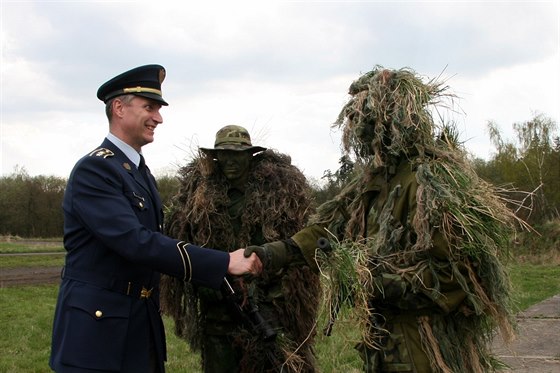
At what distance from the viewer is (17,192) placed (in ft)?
133

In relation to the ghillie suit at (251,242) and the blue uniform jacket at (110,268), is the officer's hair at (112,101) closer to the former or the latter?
the blue uniform jacket at (110,268)

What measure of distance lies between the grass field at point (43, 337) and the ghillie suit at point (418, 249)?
0.24 meters

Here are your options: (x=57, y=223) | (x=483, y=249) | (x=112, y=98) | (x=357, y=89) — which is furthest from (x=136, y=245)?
(x=57, y=223)

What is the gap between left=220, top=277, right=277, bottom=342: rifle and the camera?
4.37m

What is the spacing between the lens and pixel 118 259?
11.8ft

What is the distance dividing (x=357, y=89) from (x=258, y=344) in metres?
2.03

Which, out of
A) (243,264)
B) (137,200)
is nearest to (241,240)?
(243,264)

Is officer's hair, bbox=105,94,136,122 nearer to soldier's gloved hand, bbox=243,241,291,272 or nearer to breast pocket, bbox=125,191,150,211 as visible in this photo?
breast pocket, bbox=125,191,150,211

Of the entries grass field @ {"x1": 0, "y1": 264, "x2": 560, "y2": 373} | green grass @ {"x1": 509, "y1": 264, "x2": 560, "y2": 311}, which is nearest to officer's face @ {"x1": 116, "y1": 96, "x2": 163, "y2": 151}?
grass field @ {"x1": 0, "y1": 264, "x2": 560, "y2": 373}

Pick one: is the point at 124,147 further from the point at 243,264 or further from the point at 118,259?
the point at 243,264

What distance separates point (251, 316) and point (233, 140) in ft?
4.59

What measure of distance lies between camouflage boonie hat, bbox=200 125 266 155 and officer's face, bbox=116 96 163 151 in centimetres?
123

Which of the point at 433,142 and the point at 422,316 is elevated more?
the point at 433,142

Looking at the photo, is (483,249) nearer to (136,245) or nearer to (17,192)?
(136,245)
